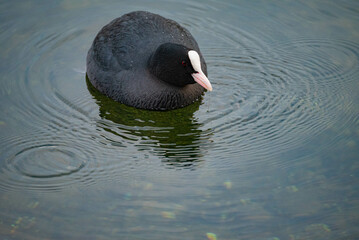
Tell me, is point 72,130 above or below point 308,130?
below

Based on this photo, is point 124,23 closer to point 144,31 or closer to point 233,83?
point 144,31

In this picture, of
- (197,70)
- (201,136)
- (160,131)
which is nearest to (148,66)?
(197,70)

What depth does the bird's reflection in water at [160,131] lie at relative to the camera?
609 cm

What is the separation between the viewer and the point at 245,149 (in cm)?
607

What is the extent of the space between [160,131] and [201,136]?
19.1 inches

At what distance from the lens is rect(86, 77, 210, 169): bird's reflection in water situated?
6.09 m

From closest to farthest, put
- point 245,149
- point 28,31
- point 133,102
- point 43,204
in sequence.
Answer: point 43,204 < point 245,149 < point 133,102 < point 28,31

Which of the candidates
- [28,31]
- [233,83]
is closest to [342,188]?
[233,83]

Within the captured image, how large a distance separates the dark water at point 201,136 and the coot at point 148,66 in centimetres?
17

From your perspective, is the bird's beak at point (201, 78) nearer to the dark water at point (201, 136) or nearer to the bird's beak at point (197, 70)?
the bird's beak at point (197, 70)

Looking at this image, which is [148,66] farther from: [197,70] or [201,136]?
[201,136]

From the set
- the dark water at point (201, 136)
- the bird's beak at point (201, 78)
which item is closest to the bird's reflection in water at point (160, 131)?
the dark water at point (201, 136)

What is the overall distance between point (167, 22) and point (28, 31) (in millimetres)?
2337

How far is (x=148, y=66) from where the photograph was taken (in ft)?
22.6
